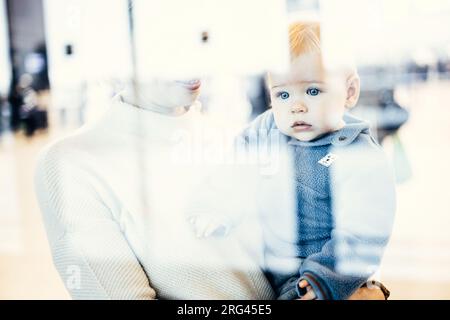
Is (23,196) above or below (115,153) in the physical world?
below

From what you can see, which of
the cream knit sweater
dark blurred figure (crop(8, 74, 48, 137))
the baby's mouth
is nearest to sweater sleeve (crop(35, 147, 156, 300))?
the cream knit sweater

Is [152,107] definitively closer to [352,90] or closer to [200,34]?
[200,34]

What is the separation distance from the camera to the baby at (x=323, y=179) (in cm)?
127

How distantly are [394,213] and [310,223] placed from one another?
186 millimetres

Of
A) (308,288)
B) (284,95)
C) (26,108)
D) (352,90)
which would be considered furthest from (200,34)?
(308,288)

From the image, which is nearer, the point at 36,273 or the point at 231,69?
the point at 231,69

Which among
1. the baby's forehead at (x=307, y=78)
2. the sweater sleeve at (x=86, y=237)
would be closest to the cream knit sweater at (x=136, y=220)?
the sweater sleeve at (x=86, y=237)

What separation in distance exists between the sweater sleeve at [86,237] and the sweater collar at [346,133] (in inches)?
19.9

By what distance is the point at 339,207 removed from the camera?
1276 millimetres

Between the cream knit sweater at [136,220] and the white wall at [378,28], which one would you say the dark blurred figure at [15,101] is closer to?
the cream knit sweater at [136,220]

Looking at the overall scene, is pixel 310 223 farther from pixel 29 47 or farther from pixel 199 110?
pixel 29 47

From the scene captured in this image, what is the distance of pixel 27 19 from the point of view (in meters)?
1.46

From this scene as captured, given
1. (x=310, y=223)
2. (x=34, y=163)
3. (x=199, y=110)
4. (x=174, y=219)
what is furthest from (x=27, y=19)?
(x=310, y=223)

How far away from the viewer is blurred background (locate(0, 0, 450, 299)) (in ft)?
4.24
